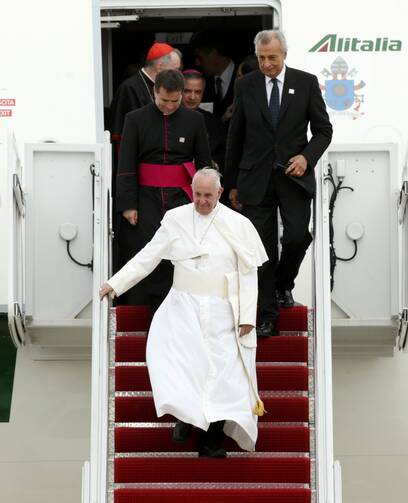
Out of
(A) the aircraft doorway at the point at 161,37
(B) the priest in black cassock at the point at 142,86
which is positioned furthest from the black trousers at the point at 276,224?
(A) the aircraft doorway at the point at 161,37

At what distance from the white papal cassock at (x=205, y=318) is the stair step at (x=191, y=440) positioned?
0.71ft

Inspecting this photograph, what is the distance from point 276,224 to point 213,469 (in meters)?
1.53

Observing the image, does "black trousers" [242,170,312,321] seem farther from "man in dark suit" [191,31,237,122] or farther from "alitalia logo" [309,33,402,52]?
"man in dark suit" [191,31,237,122]

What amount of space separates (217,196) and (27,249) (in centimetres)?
175

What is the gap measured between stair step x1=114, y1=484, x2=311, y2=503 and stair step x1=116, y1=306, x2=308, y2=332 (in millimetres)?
1126

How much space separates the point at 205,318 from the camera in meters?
7.15

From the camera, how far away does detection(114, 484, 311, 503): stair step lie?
720cm

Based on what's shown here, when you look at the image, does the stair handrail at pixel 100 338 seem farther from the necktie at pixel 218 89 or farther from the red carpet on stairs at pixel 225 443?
the necktie at pixel 218 89

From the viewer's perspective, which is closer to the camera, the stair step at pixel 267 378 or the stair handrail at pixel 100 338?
the stair handrail at pixel 100 338

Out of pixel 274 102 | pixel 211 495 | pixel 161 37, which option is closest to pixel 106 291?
pixel 211 495

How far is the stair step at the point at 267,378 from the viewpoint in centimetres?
769

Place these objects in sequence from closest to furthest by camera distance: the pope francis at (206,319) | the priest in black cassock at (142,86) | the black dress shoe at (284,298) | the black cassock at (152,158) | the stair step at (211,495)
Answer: the pope francis at (206,319)
the stair step at (211,495)
the black cassock at (152,158)
the black dress shoe at (284,298)
the priest in black cassock at (142,86)

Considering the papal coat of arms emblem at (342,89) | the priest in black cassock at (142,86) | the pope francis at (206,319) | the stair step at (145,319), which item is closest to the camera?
the pope francis at (206,319)

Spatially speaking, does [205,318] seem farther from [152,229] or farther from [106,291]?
[152,229]
